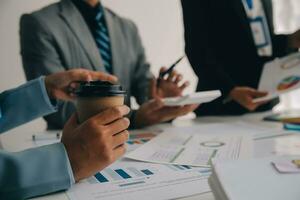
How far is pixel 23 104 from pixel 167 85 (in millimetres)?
484

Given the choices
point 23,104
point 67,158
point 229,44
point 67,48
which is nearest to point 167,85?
point 229,44

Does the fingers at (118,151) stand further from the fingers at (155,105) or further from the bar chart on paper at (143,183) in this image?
the fingers at (155,105)

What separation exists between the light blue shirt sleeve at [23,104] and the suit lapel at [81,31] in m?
0.53

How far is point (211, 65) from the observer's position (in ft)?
3.69

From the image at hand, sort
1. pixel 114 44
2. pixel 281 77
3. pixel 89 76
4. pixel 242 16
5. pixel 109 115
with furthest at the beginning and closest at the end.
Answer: pixel 114 44 < pixel 242 16 < pixel 281 77 < pixel 89 76 < pixel 109 115

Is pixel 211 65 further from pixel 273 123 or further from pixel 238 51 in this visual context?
pixel 273 123

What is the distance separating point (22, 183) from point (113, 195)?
0.12m

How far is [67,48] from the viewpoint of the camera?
1188 millimetres

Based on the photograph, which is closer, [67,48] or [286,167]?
[286,167]

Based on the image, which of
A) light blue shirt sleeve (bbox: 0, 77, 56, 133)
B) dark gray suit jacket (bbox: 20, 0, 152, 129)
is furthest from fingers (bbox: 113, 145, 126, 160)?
dark gray suit jacket (bbox: 20, 0, 152, 129)

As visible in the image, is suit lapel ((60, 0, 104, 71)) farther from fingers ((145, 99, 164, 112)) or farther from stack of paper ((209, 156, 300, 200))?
stack of paper ((209, 156, 300, 200))

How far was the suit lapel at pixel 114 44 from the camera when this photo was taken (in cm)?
126

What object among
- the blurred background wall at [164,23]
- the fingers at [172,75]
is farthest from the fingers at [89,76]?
the blurred background wall at [164,23]

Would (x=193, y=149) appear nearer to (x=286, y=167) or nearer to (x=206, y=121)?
(x=286, y=167)
